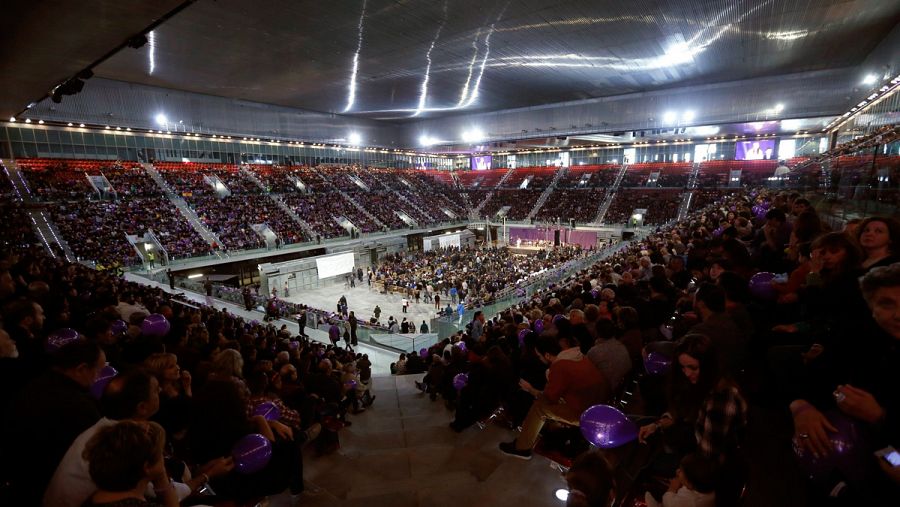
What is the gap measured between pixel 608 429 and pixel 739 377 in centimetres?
152

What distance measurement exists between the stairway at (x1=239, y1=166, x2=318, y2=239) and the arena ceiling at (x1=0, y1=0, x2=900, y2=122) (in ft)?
21.4

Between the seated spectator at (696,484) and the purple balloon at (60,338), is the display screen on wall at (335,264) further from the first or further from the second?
the seated spectator at (696,484)

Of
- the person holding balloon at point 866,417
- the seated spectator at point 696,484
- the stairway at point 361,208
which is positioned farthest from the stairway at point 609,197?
the seated spectator at point 696,484

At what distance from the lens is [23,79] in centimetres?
1179

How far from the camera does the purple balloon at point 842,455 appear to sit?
1.57 meters

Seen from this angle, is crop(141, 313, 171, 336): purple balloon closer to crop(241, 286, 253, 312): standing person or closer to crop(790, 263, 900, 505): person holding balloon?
crop(790, 263, 900, 505): person holding balloon

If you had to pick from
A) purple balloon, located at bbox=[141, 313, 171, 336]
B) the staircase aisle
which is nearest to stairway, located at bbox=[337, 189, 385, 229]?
purple balloon, located at bbox=[141, 313, 171, 336]

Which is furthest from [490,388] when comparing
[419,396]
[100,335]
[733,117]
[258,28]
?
[733,117]

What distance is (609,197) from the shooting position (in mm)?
36656

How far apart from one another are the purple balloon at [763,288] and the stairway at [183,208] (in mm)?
24000

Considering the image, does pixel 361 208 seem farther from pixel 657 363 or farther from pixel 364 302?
pixel 657 363

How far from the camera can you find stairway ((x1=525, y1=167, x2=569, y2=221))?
128 ft

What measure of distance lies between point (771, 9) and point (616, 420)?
1962 centimetres

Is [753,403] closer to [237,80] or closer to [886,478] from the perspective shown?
[886,478]
